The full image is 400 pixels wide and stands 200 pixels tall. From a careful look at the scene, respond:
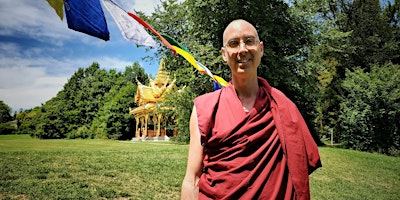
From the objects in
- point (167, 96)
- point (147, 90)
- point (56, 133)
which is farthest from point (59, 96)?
point (167, 96)

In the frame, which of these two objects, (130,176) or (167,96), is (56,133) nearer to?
(167,96)

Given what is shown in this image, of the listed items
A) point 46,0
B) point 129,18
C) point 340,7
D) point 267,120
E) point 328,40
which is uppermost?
point 340,7

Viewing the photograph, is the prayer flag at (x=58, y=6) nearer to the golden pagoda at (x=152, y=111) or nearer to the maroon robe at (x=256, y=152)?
the maroon robe at (x=256, y=152)

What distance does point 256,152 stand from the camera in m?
1.61

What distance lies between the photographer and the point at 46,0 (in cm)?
196

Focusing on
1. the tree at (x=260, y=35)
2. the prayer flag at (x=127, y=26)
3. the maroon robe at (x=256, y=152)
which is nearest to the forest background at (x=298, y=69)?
the tree at (x=260, y=35)

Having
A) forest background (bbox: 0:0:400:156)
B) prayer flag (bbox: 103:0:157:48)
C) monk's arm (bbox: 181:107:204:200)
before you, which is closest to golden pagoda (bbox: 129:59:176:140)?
forest background (bbox: 0:0:400:156)

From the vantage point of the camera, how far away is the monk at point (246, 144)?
5.14ft

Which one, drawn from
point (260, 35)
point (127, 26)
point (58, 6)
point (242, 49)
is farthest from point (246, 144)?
point (260, 35)

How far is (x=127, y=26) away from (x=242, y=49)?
1.68 m

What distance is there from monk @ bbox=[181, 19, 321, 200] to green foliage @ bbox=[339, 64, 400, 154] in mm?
19460

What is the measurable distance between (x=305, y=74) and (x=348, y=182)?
28.9 ft

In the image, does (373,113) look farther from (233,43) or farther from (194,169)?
(194,169)

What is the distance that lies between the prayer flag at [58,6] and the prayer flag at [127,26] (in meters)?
0.66
